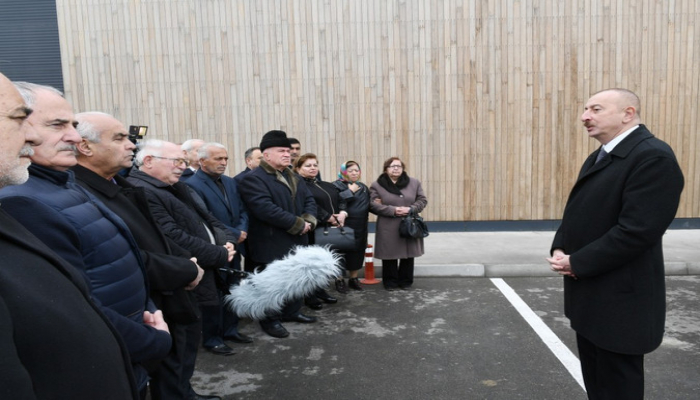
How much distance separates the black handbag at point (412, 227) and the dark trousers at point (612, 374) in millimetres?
3568

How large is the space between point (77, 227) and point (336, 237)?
160 inches

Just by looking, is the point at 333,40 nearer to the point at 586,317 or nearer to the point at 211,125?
the point at 211,125

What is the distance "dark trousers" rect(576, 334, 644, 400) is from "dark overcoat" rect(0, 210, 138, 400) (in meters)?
2.62

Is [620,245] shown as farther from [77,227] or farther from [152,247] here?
[77,227]

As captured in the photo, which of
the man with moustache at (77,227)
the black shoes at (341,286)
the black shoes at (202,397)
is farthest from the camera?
the black shoes at (341,286)

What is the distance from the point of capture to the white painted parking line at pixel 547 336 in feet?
13.4

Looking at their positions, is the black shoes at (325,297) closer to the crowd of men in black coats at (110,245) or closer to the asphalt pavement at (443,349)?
the asphalt pavement at (443,349)

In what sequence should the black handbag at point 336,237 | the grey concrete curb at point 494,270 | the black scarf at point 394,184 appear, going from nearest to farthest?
1. the black handbag at point 336,237
2. the black scarf at point 394,184
3. the grey concrete curb at point 494,270

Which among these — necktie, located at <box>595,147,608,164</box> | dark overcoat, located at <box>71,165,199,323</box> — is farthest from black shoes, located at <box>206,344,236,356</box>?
necktie, located at <box>595,147,608,164</box>

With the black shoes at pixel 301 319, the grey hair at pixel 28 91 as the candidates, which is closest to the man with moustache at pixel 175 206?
the grey hair at pixel 28 91

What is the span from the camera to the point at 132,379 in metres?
1.63

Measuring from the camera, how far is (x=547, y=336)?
190 inches

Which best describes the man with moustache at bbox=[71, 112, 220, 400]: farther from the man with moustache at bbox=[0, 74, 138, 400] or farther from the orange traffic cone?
the orange traffic cone

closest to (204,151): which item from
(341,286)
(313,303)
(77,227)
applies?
(313,303)
